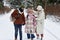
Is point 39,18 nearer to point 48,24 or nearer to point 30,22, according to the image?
point 30,22

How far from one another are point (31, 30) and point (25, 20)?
0.52 m

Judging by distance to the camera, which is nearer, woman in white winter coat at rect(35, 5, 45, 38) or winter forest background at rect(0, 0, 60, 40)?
woman in white winter coat at rect(35, 5, 45, 38)

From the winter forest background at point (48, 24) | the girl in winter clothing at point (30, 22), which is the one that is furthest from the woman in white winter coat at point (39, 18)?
the winter forest background at point (48, 24)

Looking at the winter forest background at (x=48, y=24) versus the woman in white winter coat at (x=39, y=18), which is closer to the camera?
the woman in white winter coat at (x=39, y=18)

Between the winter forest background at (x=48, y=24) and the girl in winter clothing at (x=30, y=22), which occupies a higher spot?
the girl in winter clothing at (x=30, y=22)

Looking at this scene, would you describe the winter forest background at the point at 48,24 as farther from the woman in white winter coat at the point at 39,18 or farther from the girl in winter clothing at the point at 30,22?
the girl in winter clothing at the point at 30,22

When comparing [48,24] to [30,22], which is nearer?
[30,22]

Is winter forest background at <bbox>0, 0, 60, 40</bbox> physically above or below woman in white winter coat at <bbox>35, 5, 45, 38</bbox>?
below

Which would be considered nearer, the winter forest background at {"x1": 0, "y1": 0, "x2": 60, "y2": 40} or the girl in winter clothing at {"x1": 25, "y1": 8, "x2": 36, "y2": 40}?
the girl in winter clothing at {"x1": 25, "y1": 8, "x2": 36, "y2": 40}

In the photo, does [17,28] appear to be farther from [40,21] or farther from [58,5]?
[58,5]

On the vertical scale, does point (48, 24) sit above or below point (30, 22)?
below

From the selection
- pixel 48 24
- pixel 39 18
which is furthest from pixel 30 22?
pixel 48 24

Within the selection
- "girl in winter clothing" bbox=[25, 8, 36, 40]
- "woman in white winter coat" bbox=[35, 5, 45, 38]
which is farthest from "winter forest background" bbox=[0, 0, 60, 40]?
"girl in winter clothing" bbox=[25, 8, 36, 40]

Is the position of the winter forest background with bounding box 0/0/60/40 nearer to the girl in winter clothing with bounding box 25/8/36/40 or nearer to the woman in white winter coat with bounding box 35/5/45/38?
the woman in white winter coat with bounding box 35/5/45/38
